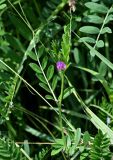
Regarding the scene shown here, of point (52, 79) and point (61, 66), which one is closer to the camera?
point (61, 66)

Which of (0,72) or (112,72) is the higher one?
(0,72)

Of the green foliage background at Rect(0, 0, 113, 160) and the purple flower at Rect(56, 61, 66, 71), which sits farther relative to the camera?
the green foliage background at Rect(0, 0, 113, 160)

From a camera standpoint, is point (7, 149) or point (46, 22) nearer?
point (7, 149)

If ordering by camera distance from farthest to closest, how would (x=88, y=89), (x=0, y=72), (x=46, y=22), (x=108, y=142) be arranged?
(x=88, y=89), (x=46, y=22), (x=0, y=72), (x=108, y=142)

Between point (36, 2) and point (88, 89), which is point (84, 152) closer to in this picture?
point (88, 89)

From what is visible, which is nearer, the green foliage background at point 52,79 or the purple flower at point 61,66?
the purple flower at point 61,66

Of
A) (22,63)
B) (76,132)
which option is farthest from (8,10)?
(76,132)

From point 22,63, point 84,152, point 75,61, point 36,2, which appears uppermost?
point 36,2

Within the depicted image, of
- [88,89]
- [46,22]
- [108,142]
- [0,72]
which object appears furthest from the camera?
[88,89]
